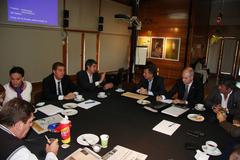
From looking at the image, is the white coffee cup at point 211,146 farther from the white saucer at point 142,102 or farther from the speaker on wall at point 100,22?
the speaker on wall at point 100,22

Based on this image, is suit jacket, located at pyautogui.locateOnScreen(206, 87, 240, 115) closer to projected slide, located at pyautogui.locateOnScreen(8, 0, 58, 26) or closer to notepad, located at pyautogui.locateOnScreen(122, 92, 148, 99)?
notepad, located at pyautogui.locateOnScreen(122, 92, 148, 99)

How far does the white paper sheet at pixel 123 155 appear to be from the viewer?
4.31 feet

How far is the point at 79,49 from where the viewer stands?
6.88 m

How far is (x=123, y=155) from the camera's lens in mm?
1344

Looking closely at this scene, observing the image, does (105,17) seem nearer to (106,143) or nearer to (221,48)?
(221,48)

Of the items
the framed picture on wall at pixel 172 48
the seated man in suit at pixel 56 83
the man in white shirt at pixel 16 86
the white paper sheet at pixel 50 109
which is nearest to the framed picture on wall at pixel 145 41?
the framed picture on wall at pixel 172 48

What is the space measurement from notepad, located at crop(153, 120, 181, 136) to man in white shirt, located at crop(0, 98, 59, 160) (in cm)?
93

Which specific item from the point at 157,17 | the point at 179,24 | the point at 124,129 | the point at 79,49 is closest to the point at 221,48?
the point at 179,24

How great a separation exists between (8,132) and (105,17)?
7.10m

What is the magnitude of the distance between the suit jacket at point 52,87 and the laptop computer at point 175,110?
149cm

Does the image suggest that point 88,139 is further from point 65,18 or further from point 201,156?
point 65,18

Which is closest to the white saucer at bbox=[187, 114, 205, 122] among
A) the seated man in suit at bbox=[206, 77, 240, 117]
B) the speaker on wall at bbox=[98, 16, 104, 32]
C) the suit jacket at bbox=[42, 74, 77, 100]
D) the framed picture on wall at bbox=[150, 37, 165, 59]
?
the seated man in suit at bbox=[206, 77, 240, 117]

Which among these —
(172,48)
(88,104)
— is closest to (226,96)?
(88,104)

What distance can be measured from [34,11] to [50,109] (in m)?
4.16
